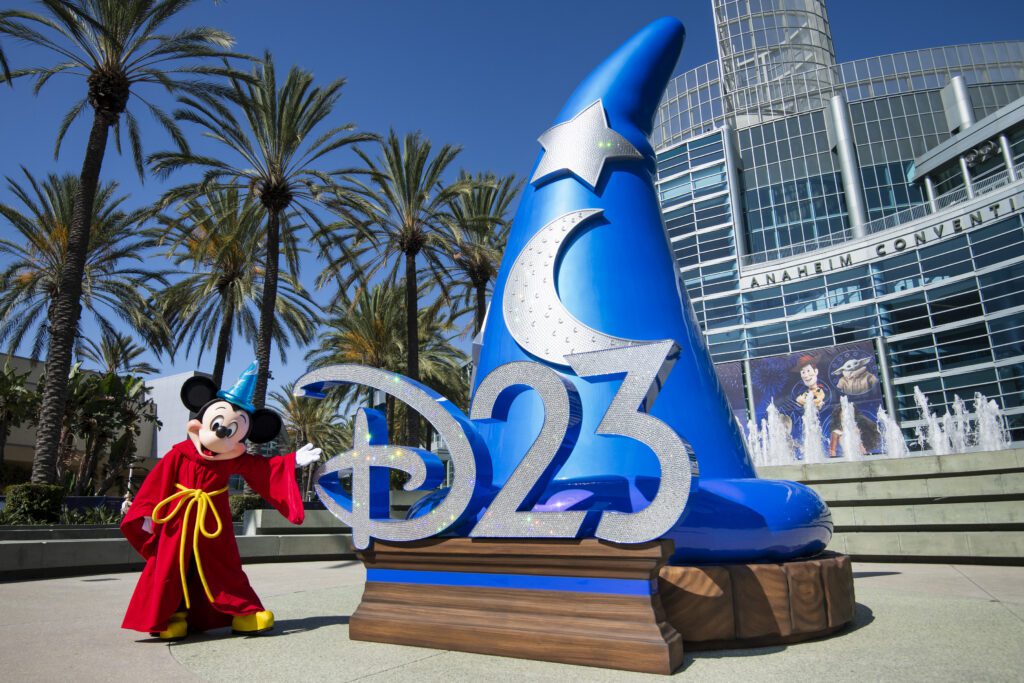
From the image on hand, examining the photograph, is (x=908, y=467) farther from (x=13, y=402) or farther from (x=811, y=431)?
(x=13, y=402)

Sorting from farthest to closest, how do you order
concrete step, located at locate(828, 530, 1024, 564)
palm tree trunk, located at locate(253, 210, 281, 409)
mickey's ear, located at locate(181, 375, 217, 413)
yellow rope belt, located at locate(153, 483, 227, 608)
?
palm tree trunk, located at locate(253, 210, 281, 409)
concrete step, located at locate(828, 530, 1024, 564)
mickey's ear, located at locate(181, 375, 217, 413)
yellow rope belt, located at locate(153, 483, 227, 608)

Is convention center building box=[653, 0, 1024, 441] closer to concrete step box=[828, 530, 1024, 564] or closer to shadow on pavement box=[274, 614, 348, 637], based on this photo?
concrete step box=[828, 530, 1024, 564]

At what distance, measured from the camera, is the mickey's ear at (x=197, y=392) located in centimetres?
525

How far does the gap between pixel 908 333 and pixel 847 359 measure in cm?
377

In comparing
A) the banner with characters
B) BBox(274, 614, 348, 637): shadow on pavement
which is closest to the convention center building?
the banner with characters

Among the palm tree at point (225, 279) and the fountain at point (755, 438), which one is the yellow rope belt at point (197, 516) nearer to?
the palm tree at point (225, 279)

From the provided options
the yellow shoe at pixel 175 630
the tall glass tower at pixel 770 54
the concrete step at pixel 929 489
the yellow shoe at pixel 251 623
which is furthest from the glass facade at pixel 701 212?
the yellow shoe at pixel 175 630

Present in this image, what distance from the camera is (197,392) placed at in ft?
17.3

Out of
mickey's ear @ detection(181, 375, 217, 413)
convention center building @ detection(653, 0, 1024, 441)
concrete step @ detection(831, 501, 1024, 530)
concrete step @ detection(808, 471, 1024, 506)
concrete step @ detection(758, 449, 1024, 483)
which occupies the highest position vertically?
convention center building @ detection(653, 0, 1024, 441)

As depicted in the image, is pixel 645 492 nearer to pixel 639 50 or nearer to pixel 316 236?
pixel 639 50

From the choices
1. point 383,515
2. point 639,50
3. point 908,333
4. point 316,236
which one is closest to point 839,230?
point 908,333

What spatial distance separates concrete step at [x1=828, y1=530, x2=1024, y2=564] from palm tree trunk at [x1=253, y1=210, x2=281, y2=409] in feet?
41.1

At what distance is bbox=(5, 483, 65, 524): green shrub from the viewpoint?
37.0 ft

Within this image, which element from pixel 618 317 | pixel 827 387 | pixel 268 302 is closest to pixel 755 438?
pixel 827 387
